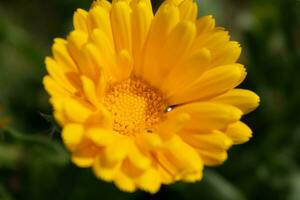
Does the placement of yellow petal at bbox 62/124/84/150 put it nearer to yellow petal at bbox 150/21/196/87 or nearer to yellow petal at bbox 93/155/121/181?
yellow petal at bbox 93/155/121/181

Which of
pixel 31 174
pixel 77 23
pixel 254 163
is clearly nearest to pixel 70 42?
pixel 77 23

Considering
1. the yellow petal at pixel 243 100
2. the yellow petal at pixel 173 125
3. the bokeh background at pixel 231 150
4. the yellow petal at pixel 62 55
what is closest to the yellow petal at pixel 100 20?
the yellow petal at pixel 62 55

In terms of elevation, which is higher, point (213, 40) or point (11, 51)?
point (213, 40)

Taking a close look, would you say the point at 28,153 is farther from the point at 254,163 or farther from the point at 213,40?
the point at 213,40

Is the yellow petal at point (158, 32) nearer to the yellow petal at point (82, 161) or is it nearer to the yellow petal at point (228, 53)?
the yellow petal at point (228, 53)

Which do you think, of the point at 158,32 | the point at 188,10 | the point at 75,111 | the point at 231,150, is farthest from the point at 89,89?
the point at 231,150

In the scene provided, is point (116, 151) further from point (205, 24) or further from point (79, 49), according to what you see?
point (205, 24)
